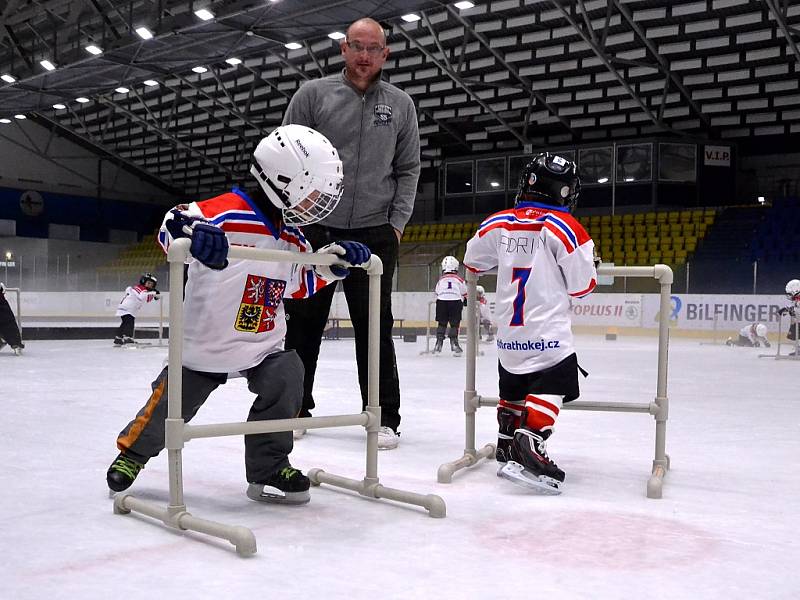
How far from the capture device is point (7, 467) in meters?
2.40

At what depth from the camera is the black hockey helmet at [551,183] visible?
253 cm

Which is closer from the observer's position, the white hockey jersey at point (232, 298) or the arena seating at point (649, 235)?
the white hockey jersey at point (232, 298)

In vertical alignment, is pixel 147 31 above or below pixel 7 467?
above

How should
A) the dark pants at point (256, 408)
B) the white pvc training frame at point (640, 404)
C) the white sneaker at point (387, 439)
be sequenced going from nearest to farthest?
the dark pants at point (256, 408) < the white pvc training frame at point (640, 404) < the white sneaker at point (387, 439)

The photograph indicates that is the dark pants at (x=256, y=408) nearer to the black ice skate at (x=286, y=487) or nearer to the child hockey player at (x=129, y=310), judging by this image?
the black ice skate at (x=286, y=487)

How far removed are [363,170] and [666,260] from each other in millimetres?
13730

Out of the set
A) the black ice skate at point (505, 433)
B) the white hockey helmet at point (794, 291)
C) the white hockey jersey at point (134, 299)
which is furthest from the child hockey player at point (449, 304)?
the black ice skate at point (505, 433)

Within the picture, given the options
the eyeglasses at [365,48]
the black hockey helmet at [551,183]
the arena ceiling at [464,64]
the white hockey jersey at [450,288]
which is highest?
the arena ceiling at [464,64]

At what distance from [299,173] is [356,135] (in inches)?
47.6

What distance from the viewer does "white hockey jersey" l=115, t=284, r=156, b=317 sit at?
9438 mm

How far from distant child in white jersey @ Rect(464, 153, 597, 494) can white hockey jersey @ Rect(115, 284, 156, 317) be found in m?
7.54

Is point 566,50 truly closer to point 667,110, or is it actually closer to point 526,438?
point 667,110

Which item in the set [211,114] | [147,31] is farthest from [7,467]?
[211,114]

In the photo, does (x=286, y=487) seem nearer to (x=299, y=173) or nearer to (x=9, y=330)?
(x=299, y=173)
